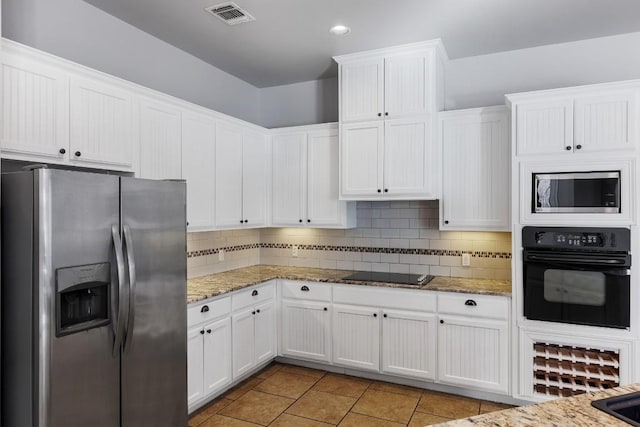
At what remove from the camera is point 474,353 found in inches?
127

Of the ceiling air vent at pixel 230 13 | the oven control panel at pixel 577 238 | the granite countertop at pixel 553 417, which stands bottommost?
the granite countertop at pixel 553 417

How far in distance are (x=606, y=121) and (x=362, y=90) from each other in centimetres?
181

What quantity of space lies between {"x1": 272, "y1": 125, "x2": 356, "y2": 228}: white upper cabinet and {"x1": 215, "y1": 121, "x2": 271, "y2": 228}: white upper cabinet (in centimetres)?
14

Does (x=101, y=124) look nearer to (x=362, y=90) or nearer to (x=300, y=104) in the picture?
(x=362, y=90)

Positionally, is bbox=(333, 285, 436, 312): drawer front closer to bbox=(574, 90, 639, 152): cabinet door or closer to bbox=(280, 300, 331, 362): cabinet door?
bbox=(280, 300, 331, 362): cabinet door

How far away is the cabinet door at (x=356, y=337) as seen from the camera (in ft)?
11.6

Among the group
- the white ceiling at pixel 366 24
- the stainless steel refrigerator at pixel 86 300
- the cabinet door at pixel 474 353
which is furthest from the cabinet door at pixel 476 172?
the stainless steel refrigerator at pixel 86 300

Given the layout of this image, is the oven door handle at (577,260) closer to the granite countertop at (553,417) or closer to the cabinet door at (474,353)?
the cabinet door at (474,353)

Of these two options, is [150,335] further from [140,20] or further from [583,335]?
[583,335]

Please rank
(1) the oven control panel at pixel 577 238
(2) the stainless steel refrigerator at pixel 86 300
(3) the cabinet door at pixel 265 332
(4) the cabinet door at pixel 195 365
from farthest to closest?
(3) the cabinet door at pixel 265 332 → (4) the cabinet door at pixel 195 365 → (1) the oven control panel at pixel 577 238 → (2) the stainless steel refrigerator at pixel 86 300

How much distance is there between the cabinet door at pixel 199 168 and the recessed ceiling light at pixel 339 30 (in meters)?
1.19

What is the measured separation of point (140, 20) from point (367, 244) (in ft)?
8.76

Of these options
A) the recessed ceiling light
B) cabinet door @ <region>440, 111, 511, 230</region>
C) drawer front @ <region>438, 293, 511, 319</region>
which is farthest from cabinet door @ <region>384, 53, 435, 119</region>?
drawer front @ <region>438, 293, 511, 319</region>

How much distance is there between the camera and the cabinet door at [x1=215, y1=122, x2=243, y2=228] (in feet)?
11.7
